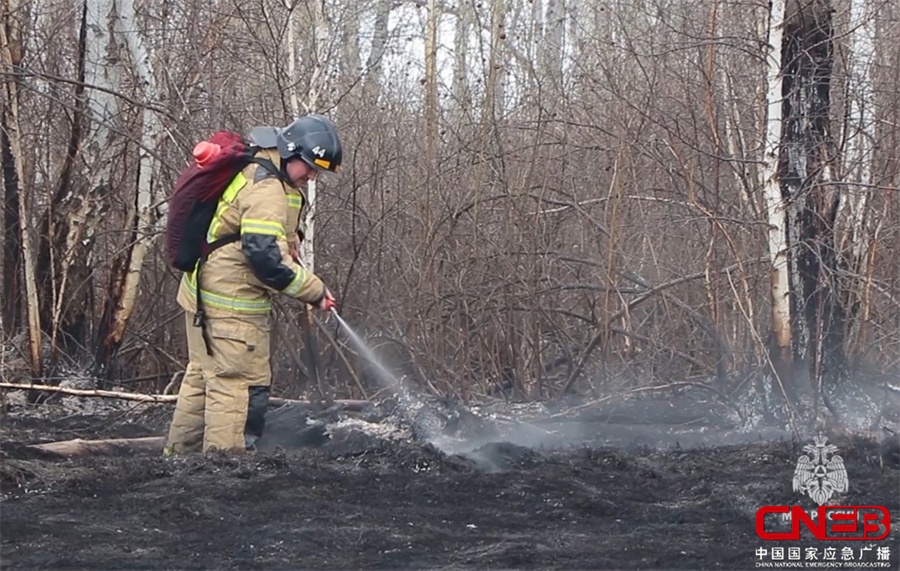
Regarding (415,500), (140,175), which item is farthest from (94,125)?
(415,500)

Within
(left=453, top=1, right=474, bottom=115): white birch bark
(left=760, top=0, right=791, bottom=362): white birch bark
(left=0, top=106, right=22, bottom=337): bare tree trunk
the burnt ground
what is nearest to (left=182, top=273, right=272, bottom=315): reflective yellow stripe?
the burnt ground

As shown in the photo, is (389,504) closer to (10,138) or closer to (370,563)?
(370,563)

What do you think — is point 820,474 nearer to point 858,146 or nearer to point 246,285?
point 858,146

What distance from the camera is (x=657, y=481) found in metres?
5.36

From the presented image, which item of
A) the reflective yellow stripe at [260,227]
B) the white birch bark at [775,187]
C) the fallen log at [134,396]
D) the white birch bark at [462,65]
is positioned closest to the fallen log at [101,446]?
the fallen log at [134,396]

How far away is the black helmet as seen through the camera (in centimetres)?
577

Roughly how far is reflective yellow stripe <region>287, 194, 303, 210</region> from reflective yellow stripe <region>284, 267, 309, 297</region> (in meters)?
0.37

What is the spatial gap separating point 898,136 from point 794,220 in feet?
3.61

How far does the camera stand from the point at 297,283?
573cm

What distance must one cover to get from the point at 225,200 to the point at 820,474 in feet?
10.2

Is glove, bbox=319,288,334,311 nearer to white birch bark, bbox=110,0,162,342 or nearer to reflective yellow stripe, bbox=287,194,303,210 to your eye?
reflective yellow stripe, bbox=287,194,303,210

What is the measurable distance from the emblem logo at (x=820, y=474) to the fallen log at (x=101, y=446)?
3.33 metres

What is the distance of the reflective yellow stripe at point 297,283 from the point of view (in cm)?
572

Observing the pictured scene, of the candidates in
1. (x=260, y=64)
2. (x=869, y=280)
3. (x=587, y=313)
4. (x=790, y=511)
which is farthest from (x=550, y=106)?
(x=790, y=511)
